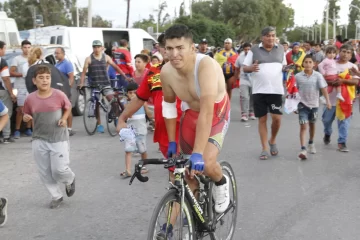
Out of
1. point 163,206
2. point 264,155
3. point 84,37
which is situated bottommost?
point 264,155

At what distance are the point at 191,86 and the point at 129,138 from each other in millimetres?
612

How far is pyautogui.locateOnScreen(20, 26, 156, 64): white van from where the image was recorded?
2272cm

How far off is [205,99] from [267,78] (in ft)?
15.7

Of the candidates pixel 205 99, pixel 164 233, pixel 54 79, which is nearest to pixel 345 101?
pixel 54 79

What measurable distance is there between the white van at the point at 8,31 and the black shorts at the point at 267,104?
12.4 m

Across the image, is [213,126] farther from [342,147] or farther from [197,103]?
[342,147]

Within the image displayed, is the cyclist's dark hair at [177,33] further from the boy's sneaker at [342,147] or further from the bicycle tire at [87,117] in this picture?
the bicycle tire at [87,117]

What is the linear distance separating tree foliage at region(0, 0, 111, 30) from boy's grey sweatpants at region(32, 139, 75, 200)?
57187 mm

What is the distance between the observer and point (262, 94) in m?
8.82

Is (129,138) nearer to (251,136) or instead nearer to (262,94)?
(262,94)

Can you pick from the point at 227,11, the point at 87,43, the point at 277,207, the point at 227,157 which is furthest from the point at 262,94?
the point at 227,11

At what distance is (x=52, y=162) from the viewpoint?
643 cm

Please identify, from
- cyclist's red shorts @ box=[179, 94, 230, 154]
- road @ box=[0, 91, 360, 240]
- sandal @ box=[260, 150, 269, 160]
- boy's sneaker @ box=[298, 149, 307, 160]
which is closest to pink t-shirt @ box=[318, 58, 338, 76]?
road @ box=[0, 91, 360, 240]

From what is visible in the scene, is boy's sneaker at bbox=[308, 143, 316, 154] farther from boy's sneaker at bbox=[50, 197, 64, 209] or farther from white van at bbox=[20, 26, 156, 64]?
white van at bbox=[20, 26, 156, 64]
